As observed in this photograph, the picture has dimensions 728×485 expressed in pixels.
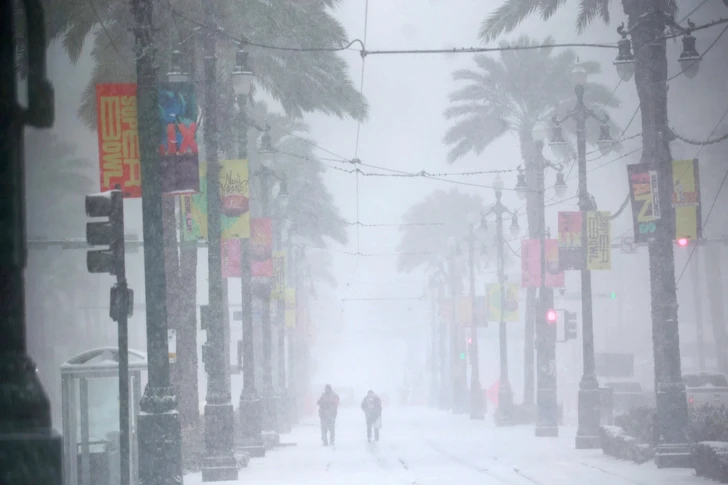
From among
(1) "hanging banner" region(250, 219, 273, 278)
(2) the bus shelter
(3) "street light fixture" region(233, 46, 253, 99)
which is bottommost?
(2) the bus shelter

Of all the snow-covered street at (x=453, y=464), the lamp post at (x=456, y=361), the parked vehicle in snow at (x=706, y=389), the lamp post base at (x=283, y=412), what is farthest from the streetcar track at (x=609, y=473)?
the lamp post at (x=456, y=361)

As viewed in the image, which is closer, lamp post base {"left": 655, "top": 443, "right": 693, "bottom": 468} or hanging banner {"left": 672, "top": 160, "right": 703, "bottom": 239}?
lamp post base {"left": 655, "top": 443, "right": 693, "bottom": 468}

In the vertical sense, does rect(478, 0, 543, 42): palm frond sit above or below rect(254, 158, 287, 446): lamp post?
above

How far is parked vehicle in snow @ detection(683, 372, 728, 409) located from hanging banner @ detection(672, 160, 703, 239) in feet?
39.5

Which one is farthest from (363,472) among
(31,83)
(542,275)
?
(31,83)

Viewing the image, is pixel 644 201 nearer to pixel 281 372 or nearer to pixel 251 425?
pixel 251 425

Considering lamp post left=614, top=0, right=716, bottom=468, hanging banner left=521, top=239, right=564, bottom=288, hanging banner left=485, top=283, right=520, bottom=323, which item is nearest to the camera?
lamp post left=614, top=0, right=716, bottom=468

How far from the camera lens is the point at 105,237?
13.0 metres

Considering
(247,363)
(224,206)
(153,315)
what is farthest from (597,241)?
(153,315)

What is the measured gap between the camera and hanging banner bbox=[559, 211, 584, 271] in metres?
29.6

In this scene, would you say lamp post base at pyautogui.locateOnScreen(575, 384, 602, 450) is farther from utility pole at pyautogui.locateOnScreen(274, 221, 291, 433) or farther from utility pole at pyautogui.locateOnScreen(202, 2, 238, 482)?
utility pole at pyautogui.locateOnScreen(274, 221, 291, 433)

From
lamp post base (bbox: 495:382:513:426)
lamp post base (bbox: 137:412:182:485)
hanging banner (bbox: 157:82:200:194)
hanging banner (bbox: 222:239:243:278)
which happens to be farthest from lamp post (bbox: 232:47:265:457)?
lamp post base (bbox: 495:382:513:426)

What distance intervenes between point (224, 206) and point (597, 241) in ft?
36.5

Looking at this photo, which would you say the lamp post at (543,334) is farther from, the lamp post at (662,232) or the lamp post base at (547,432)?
the lamp post at (662,232)
